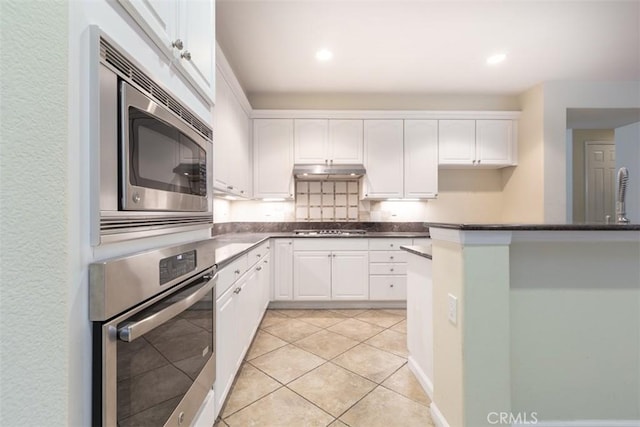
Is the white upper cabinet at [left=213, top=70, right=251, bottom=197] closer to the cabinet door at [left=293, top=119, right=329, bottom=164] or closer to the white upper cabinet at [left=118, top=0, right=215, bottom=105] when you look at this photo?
the cabinet door at [left=293, top=119, right=329, bottom=164]

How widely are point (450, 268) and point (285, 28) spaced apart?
7.80ft

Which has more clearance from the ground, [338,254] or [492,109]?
[492,109]

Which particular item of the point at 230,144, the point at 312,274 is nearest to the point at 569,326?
the point at 312,274

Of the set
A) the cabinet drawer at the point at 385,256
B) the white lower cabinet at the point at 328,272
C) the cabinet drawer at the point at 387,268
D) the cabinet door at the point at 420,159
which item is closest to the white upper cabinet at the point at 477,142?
the cabinet door at the point at 420,159

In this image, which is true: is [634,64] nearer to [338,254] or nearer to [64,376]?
[338,254]

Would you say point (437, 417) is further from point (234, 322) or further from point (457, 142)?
point (457, 142)

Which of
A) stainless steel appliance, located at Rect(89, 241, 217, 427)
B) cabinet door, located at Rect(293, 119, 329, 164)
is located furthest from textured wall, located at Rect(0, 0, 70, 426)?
cabinet door, located at Rect(293, 119, 329, 164)

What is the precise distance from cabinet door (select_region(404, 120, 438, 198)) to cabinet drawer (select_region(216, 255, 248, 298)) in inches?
94.7

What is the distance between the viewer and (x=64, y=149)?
0.52 m

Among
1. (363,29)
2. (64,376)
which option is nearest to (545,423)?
(64,376)

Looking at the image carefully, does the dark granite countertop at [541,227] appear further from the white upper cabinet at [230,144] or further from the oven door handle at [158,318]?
the white upper cabinet at [230,144]

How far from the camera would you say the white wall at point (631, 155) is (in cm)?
432

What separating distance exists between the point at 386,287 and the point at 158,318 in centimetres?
282

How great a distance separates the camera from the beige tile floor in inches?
60.8
